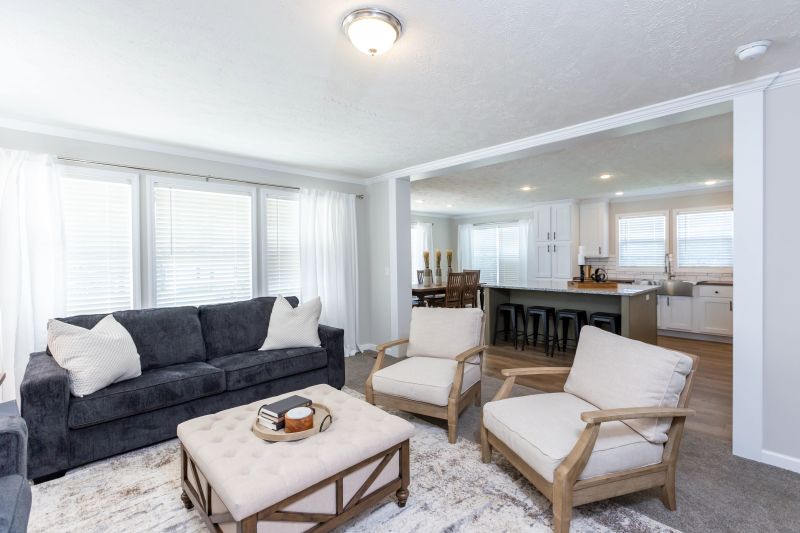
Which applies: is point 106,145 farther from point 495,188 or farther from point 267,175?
point 495,188

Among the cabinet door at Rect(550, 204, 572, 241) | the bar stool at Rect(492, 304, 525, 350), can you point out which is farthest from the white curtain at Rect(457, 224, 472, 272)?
the bar stool at Rect(492, 304, 525, 350)

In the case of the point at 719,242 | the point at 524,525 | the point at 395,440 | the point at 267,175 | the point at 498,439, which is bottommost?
the point at 524,525

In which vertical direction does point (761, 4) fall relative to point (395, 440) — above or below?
above

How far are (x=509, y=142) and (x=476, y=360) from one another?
2.08m

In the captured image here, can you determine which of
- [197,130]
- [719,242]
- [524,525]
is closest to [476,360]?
[524,525]

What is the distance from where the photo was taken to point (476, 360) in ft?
10.2

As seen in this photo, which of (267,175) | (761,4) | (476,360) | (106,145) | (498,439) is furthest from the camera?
(267,175)

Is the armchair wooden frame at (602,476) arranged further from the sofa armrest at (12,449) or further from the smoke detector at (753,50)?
the sofa armrest at (12,449)

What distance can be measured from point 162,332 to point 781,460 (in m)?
4.43

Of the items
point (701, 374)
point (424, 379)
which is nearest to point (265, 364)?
point (424, 379)

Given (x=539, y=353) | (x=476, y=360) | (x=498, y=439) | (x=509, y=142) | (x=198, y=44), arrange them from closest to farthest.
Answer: (x=198, y=44), (x=498, y=439), (x=476, y=360), (x=509, y=142), (x=539, y=353)

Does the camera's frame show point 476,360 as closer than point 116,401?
No

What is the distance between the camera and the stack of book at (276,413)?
6.26 feet

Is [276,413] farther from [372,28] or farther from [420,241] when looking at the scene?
[420,241]
